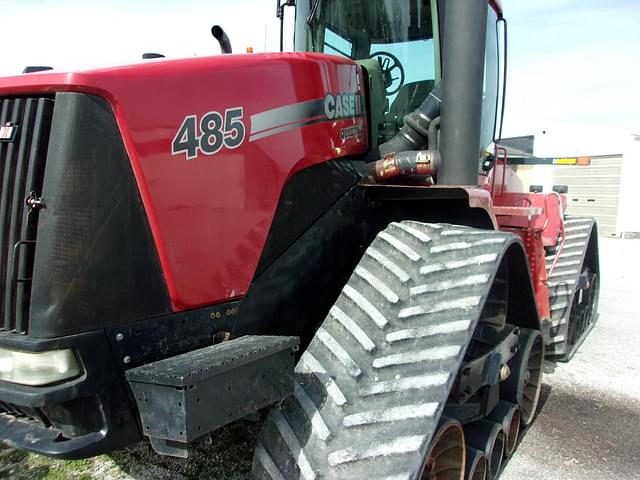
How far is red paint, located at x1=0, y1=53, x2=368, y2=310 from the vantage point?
5.51 ft

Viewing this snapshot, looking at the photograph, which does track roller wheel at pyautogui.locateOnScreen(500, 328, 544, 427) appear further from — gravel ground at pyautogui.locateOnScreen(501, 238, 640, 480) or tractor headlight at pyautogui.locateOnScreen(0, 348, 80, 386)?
tractor headlight at pyautogui.locateOnScreen(0, 348, 80, 386)

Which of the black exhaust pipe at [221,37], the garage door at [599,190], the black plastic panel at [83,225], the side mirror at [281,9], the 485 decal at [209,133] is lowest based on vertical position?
the garage door at [599,190]

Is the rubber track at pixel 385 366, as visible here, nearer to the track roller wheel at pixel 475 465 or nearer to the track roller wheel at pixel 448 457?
the track roller wheel at pixel 448 457

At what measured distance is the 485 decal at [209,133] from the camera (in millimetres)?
1790

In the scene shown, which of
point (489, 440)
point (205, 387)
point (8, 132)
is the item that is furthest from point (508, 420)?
point (8, 132)

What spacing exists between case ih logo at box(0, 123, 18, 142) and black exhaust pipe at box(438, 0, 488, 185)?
185 cm

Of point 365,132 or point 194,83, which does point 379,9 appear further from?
point 194,83

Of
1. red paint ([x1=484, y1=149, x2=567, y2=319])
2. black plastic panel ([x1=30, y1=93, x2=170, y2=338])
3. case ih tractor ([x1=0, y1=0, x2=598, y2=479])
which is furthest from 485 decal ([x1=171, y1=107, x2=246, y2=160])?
red paint ([x1=484, y1=149, x2=567, y2=319])

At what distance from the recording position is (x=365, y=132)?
2863 mm

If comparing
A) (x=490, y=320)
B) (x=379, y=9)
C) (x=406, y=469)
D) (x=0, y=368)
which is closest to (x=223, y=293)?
(x=0, y=368)

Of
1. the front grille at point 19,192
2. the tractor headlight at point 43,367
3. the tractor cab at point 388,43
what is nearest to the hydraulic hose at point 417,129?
the tractor cab at point 388,43

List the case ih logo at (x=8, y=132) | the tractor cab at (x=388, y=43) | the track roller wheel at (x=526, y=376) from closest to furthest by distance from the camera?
the case ih logo at (x=8, y=132)
the track roller wheel at (x=526, y=376)
the tractor cab at (x=388, y=43)

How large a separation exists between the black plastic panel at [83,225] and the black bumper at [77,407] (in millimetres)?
65

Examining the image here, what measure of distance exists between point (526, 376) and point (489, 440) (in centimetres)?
74
